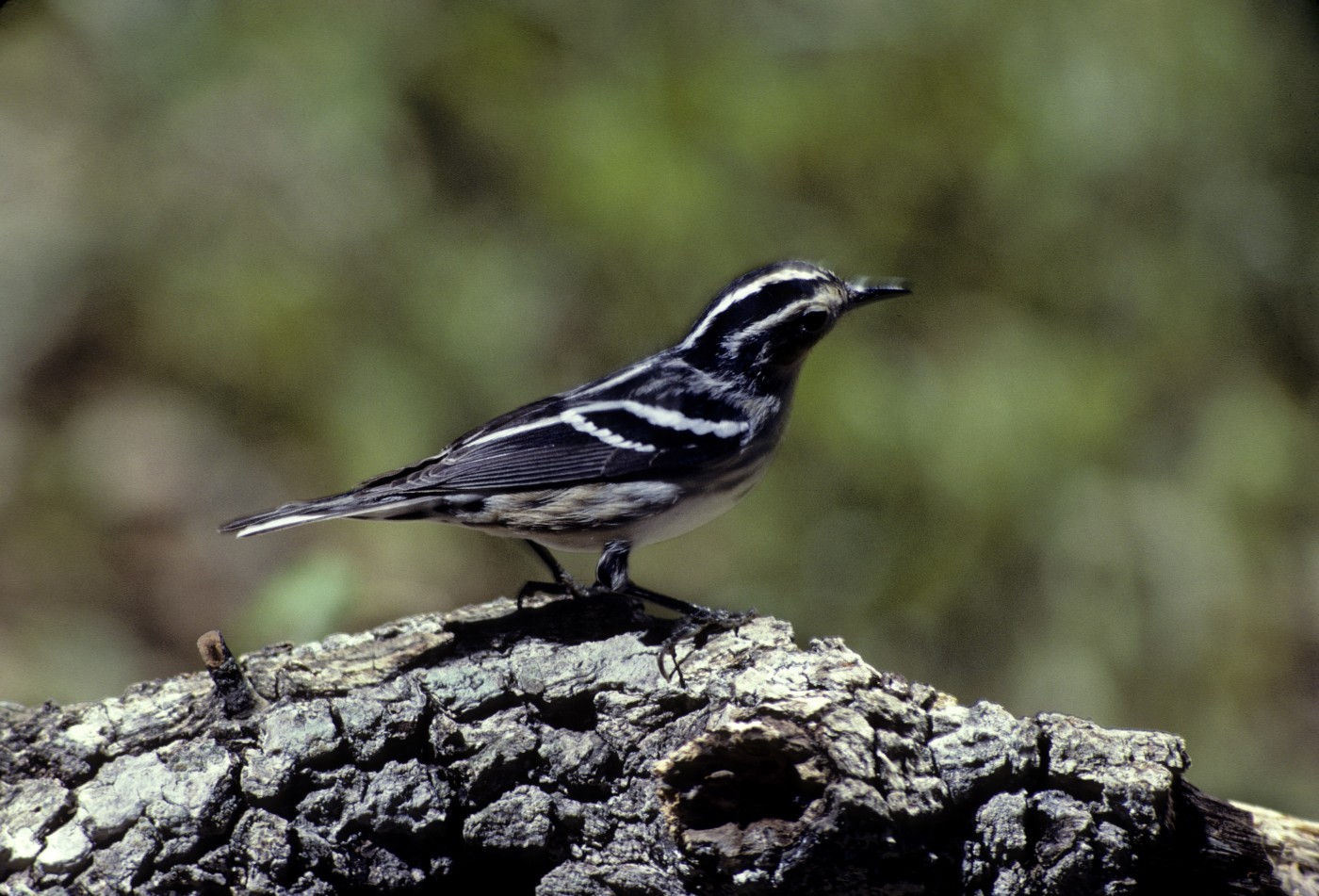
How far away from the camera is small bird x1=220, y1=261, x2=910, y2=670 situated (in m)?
3.83

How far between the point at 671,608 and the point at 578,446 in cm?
64

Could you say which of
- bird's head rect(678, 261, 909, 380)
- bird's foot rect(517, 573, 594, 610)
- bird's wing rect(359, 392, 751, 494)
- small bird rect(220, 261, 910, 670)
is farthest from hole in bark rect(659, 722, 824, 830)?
bird's head rect(678, 261, 909, 380)

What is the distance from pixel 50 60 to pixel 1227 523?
Result: 6545 millimetres

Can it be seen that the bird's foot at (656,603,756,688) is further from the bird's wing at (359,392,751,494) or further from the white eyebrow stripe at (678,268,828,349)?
the white eyebrow stripe at (678,268,828,349)

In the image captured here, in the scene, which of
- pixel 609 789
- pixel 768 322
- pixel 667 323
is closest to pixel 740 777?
pixel 609 789

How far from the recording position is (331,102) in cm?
607

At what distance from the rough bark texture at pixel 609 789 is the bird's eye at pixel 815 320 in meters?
1.23

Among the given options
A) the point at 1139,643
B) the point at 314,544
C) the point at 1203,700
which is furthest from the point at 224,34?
the point at 1203,700

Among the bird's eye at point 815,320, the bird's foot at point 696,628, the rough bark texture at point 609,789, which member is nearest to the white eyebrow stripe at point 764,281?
the bird's eye at point 815,320

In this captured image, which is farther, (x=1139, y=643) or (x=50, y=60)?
(x=50, y=60)

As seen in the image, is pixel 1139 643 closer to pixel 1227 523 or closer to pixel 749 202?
pixel 1227 523

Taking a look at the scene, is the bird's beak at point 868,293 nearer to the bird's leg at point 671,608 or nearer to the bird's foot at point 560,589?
the bird's leg at point 671,608

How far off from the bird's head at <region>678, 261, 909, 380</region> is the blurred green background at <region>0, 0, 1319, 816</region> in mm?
1662

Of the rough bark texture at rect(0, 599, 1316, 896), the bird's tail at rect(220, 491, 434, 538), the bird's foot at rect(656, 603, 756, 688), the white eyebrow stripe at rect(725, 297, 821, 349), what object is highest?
the white eyebrow stripe at rect(725, 297, 821, 349)
